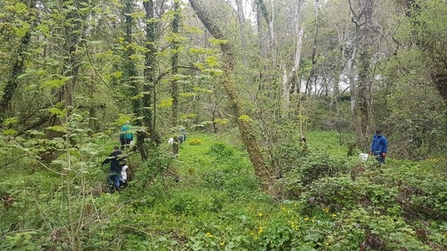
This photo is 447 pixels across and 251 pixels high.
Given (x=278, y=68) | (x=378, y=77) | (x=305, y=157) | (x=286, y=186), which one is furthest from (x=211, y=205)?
(x=378, y=77)

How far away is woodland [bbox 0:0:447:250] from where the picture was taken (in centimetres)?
455

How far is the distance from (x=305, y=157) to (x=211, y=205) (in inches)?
129

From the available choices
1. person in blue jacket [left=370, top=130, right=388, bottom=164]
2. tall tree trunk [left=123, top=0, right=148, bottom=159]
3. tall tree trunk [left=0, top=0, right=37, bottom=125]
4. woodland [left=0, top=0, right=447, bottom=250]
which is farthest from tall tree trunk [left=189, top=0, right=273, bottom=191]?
person in blue jacket [left=370, top=130, right=388, bottom=164]

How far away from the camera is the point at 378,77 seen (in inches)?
838

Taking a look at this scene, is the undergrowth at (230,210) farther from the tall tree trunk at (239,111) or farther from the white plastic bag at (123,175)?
the white plastic bag at (123,175)

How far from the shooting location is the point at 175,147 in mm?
11938

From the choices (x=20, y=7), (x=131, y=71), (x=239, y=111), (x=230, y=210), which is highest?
(x=20, y=7)

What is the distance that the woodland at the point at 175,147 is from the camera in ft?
14.9

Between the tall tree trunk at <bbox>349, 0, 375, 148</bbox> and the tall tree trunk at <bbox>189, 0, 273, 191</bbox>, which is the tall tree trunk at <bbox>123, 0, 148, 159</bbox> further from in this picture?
the tall tree trunk at <bbox>349, 0, 375, 148</bbox>

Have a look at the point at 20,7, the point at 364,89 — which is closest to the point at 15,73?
the point at 20,7

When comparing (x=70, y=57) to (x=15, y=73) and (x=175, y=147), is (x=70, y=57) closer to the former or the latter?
(x=15, y=73)

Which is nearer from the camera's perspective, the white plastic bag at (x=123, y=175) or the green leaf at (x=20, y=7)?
the green leaf at (x=20, y=7)

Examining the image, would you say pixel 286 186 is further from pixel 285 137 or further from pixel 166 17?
pixel 166 17

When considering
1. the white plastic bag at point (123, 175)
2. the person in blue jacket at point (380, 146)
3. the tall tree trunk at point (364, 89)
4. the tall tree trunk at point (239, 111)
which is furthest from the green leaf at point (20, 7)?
the tall tree trunk at point (364, 89)
